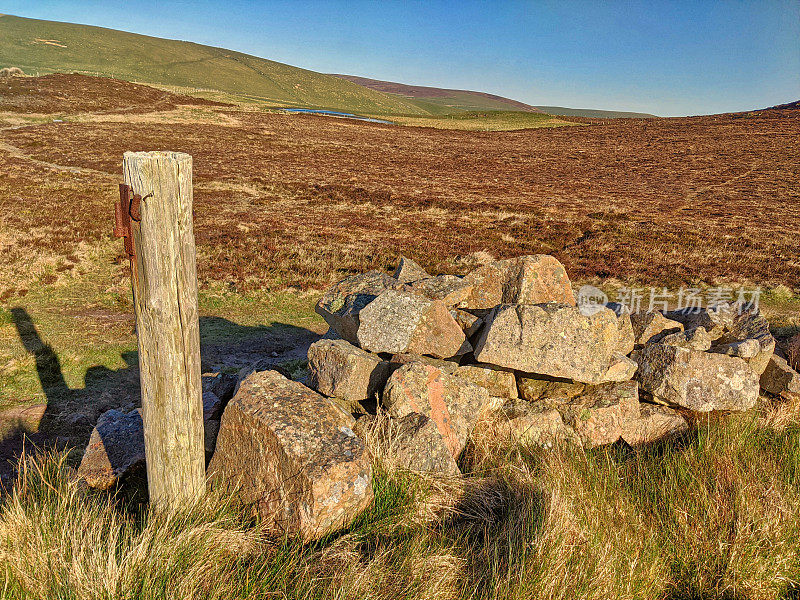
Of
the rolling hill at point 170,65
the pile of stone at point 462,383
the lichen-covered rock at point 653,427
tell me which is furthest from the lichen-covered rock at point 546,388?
the rolling hill at point 170,65

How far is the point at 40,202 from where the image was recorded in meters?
21.6

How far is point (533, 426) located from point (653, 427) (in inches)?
61.0

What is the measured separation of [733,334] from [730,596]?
4546 millimetres

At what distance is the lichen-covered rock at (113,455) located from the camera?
15.7 feet

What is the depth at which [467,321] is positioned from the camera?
6.59m

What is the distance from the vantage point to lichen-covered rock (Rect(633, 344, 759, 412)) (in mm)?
5938

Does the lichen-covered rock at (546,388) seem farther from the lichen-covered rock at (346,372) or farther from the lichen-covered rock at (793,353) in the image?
the lichen-covered rock at (793,353)

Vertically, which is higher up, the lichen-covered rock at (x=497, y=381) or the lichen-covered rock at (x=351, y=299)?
the lichen-covered rock at (x=351, y=299)

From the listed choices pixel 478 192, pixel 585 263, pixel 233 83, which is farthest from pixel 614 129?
pixel 233 83

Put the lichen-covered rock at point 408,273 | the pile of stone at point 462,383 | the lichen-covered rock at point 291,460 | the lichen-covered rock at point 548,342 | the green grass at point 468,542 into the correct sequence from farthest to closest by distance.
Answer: the lichen-covered rock at point 408,273
the lichen-covered rock at point 548,342
the pile of stone at point 462,383
the lichen-covered rock at point 291,460
the green grass at point 468,542

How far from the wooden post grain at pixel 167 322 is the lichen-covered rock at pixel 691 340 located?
5.50m

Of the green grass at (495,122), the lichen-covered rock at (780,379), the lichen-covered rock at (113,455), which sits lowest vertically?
the lichen-covered rock at (113,455)

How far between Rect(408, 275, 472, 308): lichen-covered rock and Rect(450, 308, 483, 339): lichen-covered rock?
166 mm

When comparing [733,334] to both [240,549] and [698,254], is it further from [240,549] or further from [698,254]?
[698,254]
